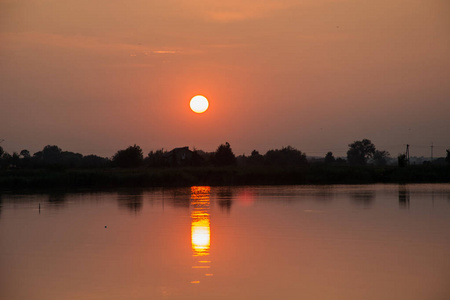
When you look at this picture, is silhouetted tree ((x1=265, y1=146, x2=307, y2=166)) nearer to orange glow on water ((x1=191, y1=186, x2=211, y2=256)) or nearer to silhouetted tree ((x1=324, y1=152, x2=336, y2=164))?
silhouetted tree ((x1=324, y1=152, x2=336, y2=164))

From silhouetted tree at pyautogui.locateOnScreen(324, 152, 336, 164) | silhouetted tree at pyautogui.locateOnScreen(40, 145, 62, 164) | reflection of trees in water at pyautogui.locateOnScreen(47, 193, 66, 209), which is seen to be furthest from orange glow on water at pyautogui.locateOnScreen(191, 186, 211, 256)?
silhouetted tree at pyautogui.locateOnScreen(40, 145, 62, 164)

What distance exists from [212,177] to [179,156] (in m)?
35.0

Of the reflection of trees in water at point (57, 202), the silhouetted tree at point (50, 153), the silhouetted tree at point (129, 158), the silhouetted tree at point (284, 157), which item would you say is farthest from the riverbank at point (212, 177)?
the silhouetted tree at point (50, 153)

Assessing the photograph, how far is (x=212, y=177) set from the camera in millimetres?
69312

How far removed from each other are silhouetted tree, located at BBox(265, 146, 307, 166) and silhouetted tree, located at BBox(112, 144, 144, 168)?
3924 centimetres

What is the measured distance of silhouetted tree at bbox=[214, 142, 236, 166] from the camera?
321ft

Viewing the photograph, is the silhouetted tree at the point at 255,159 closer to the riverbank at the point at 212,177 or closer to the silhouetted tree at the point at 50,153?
the riverbank at the point at 212,177

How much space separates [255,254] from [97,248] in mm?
5831

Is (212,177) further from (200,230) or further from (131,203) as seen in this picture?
(200,230)

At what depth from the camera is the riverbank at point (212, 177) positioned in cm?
6216

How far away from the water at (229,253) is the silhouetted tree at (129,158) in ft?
201

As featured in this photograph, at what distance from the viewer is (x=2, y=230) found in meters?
26.5

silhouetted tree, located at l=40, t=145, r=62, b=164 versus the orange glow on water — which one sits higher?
silhouetted tree, located at l=40, t=145, r=62, b=164

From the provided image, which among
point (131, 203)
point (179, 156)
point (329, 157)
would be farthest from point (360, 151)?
point (131, 203)
